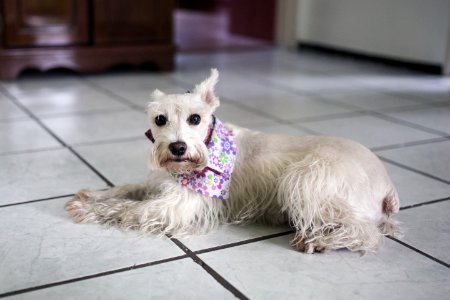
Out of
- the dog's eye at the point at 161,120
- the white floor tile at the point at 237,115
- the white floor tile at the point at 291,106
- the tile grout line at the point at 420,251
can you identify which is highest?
the dog's eye at the point at 161,120

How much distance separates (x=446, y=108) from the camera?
3596 millimetres

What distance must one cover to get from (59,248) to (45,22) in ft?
9.03

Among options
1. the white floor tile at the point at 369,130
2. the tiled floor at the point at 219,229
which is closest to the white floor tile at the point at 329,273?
the tiled floor at the point at 219,229

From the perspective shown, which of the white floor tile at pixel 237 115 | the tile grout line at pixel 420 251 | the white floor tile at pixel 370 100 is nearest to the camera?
the tile grout line at pixel 420 251

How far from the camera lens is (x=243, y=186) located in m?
1.84

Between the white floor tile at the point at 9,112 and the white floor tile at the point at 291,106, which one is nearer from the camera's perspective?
the white floor tile at the point at 9,112

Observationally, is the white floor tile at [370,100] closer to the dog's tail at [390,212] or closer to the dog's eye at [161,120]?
the dog's tail at [390,212]

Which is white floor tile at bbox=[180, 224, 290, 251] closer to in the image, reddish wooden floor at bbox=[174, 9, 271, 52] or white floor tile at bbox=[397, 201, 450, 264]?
white floor tile at bbox=[397, 201, 450, 264]

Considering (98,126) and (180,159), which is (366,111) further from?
(180,159)

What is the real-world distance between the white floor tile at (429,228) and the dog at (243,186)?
0.21ft

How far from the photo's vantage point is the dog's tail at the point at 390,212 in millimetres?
1792

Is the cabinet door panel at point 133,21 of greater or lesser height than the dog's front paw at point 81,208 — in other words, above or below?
above

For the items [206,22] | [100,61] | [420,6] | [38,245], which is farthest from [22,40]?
[206,22]

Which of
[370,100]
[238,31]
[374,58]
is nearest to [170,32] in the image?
[370,100]
